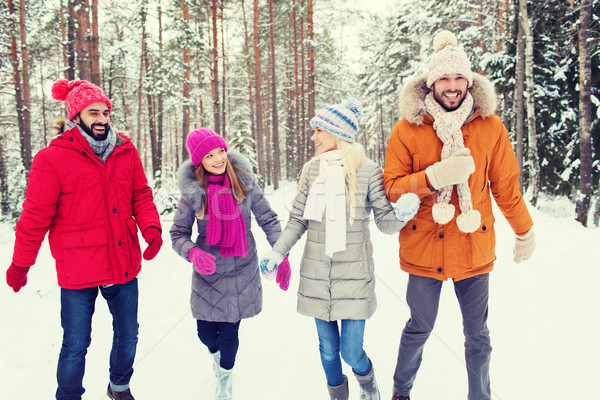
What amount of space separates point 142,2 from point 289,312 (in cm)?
1760

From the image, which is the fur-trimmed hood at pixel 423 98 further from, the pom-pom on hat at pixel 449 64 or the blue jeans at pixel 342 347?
the blue jeans at pixel 342 347

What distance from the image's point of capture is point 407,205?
2.44 meters

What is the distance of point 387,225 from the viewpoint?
8.66 ft

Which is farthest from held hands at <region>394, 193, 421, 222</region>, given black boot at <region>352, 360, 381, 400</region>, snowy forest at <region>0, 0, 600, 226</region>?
snowy forest at <region>0, 0, 600, 226</region>

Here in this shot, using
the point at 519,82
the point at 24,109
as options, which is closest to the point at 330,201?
the point at 519,82

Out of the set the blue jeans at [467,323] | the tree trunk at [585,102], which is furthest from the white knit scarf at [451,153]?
the tree trunk at [585,102]

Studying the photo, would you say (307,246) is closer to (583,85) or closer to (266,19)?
(583,85)

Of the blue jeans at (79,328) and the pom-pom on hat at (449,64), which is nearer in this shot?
the pom-pom on hat at (449,64)

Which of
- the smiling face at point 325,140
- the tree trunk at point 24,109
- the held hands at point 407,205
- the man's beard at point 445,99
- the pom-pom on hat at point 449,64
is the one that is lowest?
the held hands at point 407,205

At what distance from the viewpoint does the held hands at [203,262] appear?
2.84 metres

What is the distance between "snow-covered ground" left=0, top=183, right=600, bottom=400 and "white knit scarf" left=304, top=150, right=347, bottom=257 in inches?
58.9

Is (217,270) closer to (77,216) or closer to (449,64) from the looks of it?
(77,216)

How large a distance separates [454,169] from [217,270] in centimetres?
204

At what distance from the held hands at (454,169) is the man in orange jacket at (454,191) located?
1.1 inches
